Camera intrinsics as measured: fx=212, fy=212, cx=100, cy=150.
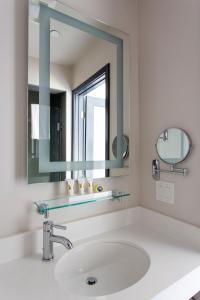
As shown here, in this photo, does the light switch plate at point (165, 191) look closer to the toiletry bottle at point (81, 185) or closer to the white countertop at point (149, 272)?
the white countertop at point (149, 272)

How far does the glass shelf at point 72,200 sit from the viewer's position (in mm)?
934

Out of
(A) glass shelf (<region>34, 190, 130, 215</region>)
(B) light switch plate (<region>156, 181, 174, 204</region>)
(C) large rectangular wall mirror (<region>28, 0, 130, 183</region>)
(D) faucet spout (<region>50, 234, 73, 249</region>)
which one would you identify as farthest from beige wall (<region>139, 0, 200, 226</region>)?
(D) faucet spout (<region>50, 234, 73, 249</region>)

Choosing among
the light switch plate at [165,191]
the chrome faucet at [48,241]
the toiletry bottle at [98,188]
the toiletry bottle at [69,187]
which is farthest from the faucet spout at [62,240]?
the light switch plate at [165,191]

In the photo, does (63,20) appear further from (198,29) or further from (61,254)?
(61,254)

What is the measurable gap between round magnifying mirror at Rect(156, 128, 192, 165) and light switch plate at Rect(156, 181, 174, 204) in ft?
0.42

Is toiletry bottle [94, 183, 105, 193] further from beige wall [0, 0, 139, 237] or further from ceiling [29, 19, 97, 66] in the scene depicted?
ceiling [29, 19, 97, 66]

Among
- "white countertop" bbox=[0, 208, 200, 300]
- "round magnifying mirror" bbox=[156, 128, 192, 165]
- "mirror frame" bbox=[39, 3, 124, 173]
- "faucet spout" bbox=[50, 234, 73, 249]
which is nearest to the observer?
"white countertop" bbox=[0, 208, 200, 300]

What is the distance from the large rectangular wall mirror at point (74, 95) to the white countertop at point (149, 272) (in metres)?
0.34

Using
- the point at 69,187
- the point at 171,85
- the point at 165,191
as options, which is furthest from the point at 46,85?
the point at 165,191

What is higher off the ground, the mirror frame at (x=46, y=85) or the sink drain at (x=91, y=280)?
the mirror frame at (x=46, y=85)

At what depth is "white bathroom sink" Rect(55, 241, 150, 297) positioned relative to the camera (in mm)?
872

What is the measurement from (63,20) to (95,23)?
19 cm

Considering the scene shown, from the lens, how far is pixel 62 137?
1010 millimetres

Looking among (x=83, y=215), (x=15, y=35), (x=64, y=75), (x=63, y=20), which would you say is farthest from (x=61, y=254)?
(x=63, y=20)
